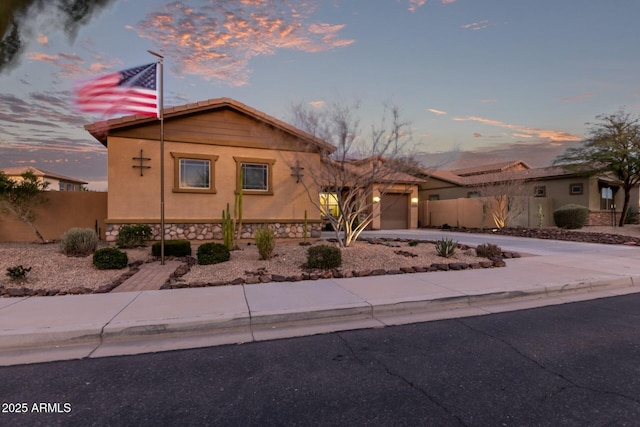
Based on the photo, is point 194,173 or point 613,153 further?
point 613,153

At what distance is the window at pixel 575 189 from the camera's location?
2517 centimetres

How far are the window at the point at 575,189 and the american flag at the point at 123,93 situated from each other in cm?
2796

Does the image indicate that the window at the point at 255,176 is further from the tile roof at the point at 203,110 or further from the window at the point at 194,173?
the tile roof at the point at 203,110

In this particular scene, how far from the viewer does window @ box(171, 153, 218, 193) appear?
12.6 metres

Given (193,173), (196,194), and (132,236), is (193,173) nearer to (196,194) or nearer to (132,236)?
(196,194)

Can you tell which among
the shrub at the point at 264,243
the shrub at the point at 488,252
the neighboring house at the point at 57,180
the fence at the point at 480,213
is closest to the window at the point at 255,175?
the shrub at the point at 264,243

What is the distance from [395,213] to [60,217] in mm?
18711

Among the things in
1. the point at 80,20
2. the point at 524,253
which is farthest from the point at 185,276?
the point at 524,253

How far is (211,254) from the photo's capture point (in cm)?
896

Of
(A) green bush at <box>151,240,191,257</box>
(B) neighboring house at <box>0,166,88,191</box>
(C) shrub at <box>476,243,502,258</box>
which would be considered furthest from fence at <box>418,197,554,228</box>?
(B) neighboring house at <box>0,166,88,191</box>

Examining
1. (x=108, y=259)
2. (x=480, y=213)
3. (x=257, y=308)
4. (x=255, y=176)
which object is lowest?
(x=257, y=308)

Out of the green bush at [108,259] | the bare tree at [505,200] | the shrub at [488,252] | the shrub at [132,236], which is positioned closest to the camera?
the green bush at [108,259]

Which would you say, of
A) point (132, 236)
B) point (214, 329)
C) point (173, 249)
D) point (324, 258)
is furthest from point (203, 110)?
point (214, 329)

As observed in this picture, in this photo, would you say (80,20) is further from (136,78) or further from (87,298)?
(87,298)
